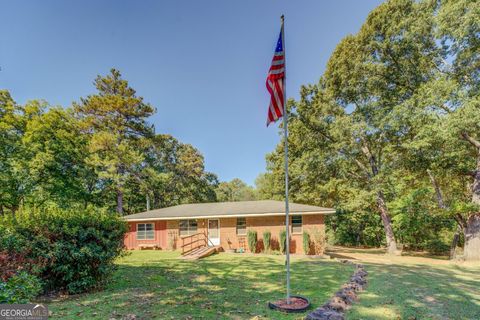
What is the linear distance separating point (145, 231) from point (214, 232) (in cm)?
573

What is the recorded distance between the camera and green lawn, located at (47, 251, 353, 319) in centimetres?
472

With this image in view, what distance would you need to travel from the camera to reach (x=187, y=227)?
16906 millimetres

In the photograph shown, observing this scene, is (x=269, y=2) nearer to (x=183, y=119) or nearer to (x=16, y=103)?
(x=183, y=119)

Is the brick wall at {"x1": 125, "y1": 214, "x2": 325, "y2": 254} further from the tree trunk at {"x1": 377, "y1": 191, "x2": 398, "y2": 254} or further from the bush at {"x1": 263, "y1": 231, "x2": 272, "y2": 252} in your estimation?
the tree trunk at {"x1": 377, "y1": 191, "x2": 398, "y2": 254}

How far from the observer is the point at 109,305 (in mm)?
5145

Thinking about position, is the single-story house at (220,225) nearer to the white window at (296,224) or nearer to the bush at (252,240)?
the white window at (296,224)

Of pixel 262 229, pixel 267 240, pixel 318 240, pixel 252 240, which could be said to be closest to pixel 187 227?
pixel 252 240

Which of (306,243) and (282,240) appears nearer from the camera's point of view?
(306,243)

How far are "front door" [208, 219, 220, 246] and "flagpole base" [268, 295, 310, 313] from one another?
37.3ft

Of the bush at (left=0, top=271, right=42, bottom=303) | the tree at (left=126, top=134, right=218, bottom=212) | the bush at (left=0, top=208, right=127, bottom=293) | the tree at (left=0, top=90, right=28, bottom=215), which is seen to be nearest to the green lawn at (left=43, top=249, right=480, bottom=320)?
the bush at (left=0, top=208, right=127, bottom=293)

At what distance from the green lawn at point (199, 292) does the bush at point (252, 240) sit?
4.92 m

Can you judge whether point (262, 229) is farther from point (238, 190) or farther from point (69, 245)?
point (238, 190)

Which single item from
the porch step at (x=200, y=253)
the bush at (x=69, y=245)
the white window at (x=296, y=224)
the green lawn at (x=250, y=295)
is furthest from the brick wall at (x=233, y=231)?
the bush at (x=69, y=245)

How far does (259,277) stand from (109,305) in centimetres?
481
